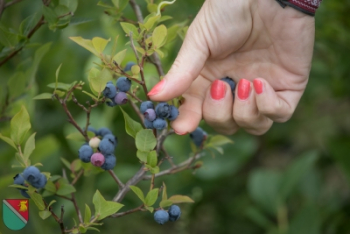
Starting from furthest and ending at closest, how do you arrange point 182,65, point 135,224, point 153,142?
point 135,224
point 182,65
point 153,142

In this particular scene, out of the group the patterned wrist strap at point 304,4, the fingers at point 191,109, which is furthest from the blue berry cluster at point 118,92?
the patterned wrist strap at point 304,4

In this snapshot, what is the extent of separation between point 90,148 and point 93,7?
968 mm

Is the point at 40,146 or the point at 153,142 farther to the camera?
the point at 40,146

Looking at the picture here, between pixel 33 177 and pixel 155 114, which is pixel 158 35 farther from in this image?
pixel 33 177

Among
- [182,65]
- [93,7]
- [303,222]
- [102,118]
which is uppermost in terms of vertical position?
[182,65]

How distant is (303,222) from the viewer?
5.19 ft

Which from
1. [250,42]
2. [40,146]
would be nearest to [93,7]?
[40,146]

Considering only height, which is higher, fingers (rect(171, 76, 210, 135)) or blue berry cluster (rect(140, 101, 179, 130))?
blue berry cluster (rect(140, 101, 179, 130))

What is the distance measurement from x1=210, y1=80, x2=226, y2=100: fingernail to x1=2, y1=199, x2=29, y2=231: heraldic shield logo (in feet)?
1.36

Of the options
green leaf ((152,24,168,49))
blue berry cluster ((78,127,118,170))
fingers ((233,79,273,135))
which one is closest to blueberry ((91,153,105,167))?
blue berry cluster ((78,127,118,170))

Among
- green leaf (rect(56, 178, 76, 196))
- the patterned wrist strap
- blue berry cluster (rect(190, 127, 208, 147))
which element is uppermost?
the patterned wrist strap

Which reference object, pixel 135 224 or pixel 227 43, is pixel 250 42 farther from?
pixel 135 224

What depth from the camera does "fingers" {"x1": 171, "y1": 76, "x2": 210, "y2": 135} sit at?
87 centimetres

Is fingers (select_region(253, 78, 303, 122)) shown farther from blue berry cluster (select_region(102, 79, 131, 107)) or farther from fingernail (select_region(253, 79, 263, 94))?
blue berry cluster (select_region(102, 79, 131, 107))
